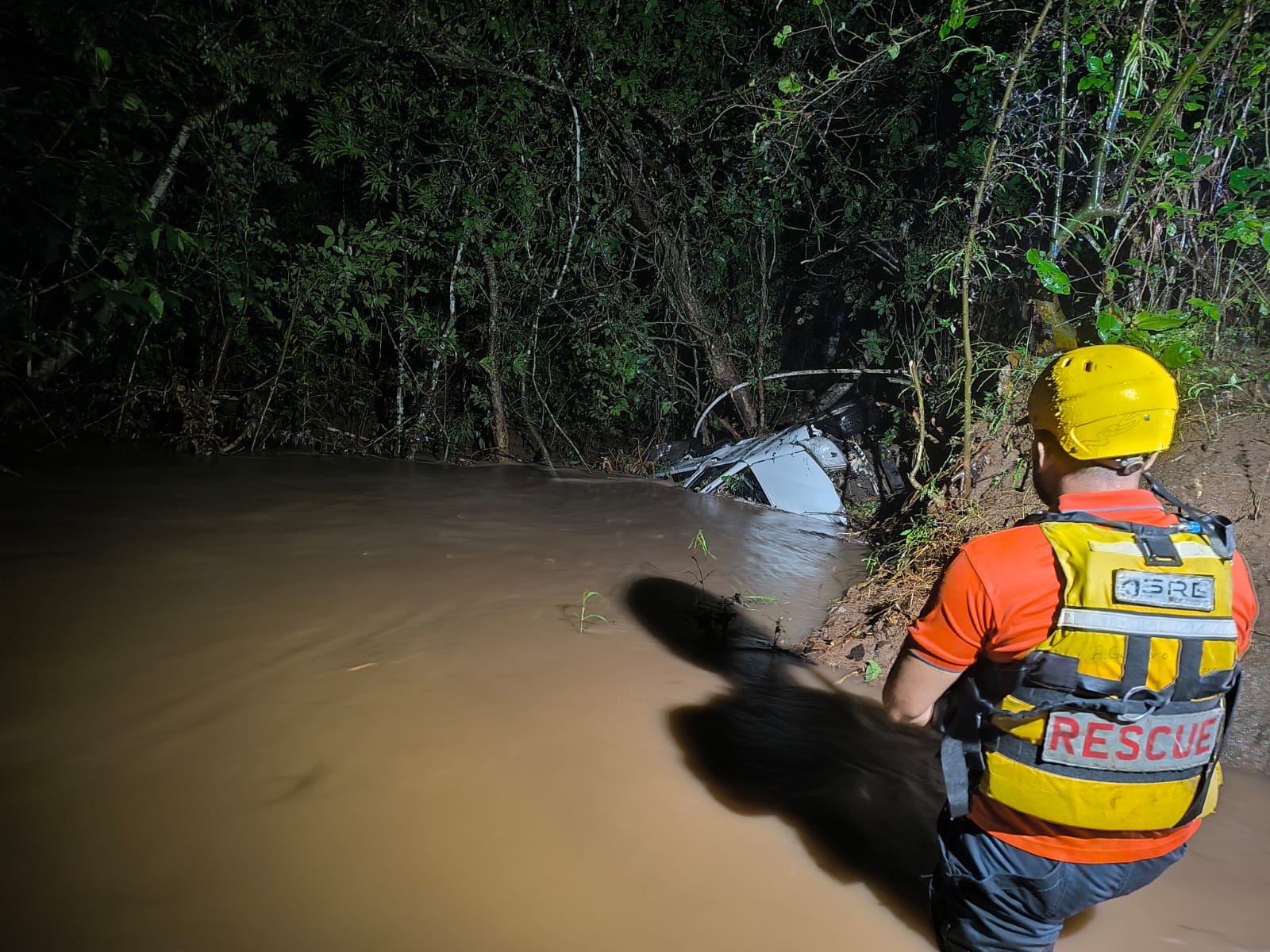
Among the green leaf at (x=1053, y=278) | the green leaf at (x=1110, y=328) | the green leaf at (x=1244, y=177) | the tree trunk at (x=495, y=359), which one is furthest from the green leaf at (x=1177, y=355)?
the tree trunk at (x=495, y=359)

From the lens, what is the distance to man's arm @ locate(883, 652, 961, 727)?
130cm

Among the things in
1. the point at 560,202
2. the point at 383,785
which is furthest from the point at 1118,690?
the point at 560,202

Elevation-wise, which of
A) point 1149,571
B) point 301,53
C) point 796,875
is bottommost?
point 796,875

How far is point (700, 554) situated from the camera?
455 cm

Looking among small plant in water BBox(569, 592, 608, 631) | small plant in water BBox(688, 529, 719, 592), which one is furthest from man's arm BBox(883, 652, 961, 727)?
small plant in water BBox(688, 529, 719, 592)

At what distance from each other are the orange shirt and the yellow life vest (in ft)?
0.09

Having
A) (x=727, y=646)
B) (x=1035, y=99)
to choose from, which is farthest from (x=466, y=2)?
(x=727, y=646)

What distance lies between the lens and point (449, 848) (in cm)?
176

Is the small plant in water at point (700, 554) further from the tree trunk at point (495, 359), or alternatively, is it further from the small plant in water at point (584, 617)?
the tree trunk at point (495, 359)

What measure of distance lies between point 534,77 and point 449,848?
684 cm

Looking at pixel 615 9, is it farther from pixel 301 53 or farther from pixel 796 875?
pixel 796 875

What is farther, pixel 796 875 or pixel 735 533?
pixel 735 533

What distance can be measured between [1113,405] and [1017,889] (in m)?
0.91

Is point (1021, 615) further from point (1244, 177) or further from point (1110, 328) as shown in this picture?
point (1244, 177)
